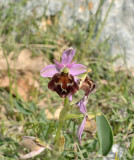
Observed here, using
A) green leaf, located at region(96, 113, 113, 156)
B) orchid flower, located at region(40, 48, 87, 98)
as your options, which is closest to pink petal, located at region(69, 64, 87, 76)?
orchid flower, located at region(40, 48, 87, 98)

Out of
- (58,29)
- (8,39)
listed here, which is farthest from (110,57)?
(8,39)

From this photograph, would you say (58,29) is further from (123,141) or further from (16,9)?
(123,141)

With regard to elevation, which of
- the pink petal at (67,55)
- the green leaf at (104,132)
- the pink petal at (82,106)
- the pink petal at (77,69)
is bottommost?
the green leaf at (104,132)

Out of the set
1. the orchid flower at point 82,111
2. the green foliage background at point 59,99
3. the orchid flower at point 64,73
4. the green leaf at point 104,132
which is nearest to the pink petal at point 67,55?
the orchid flower at point 64,73

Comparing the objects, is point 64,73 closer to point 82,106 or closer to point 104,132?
point 82,106

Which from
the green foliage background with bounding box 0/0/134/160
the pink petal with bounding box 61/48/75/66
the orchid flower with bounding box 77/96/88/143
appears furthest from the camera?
the green foliage background with bounding box 0/0/134/160

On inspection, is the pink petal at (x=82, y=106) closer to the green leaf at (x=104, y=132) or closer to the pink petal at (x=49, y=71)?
the green leaf at (x=104, y=132)

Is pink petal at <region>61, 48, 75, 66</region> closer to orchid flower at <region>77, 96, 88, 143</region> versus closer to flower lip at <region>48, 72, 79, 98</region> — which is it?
flower lip at <region>48, 72, 79, 98</region>

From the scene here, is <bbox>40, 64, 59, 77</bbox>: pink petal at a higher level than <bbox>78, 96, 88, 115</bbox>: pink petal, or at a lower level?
higher
